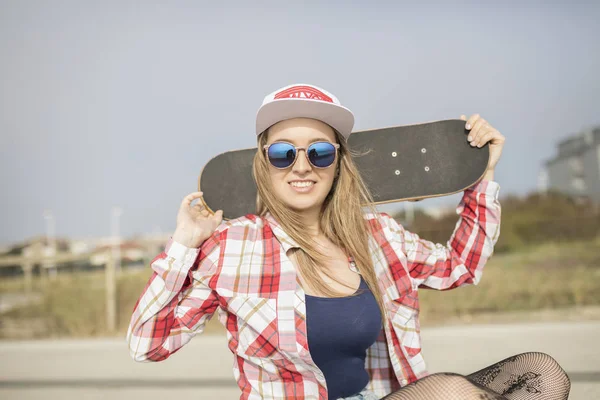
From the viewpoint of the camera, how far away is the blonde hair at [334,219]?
1.70m

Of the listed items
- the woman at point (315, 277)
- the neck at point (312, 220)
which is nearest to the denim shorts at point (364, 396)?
the woman at point (315, 277)

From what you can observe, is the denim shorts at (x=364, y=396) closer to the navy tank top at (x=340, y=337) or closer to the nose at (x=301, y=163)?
the navy tank top at (x=340, y=337)

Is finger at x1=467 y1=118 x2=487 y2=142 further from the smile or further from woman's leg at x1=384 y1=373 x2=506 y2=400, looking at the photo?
woman's leg at x1=384 y1=373 x2=506 y2=400

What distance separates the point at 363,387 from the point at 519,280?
5.75 metres

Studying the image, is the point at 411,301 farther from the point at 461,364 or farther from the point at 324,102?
the point at 461,364

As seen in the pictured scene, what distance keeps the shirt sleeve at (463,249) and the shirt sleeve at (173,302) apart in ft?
2.40

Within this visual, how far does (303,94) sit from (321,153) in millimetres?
200

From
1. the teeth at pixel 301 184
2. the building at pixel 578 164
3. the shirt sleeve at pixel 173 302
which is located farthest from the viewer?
the building at pixel 578 164

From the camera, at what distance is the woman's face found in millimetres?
1694

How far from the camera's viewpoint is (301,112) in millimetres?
1668

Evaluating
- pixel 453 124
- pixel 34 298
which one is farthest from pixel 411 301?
pixel 34 298

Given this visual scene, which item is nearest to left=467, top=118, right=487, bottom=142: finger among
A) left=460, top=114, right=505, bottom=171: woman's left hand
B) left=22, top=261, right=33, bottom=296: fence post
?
left=460, top=114, right=505, bottom=171: woman's left hand

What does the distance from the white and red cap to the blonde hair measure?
3.9 inches

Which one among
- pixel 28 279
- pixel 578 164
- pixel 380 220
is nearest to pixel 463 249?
pixel 380 220
